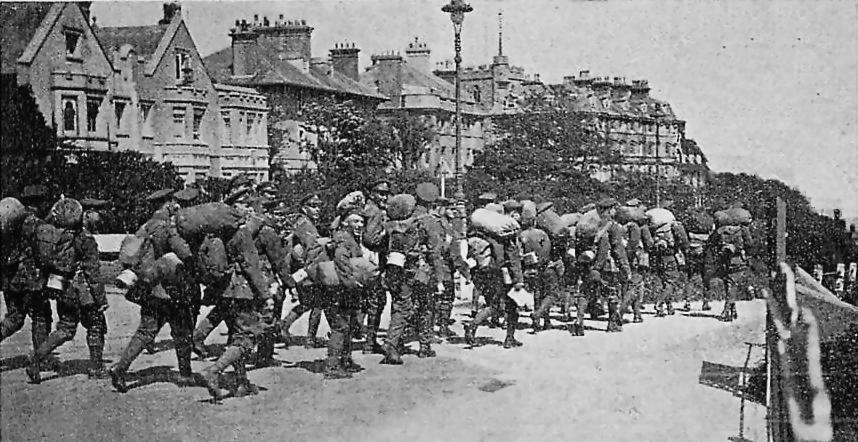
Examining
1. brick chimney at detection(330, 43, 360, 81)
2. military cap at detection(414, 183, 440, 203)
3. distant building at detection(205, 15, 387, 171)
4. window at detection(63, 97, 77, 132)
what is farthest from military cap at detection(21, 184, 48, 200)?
brick chimney at detection(330, 43, 360, 81)

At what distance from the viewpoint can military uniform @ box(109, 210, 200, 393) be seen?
352 inches

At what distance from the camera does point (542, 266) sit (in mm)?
13062

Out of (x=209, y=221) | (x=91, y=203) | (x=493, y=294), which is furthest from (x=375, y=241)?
(x=91, y=203)

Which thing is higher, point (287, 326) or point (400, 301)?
point (400, 301)

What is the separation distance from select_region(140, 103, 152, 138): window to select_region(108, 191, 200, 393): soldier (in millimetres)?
24028

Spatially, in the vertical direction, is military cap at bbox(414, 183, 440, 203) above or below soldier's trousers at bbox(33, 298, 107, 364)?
above

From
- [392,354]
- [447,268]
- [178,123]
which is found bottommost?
[392,354]

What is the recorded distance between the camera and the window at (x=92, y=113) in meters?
29.9

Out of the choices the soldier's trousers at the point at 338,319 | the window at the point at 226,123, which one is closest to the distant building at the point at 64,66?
the window at the point at 226,123

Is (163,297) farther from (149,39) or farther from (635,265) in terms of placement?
(149,39)

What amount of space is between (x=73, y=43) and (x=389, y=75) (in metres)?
32.7

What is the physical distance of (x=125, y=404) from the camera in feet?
28.0

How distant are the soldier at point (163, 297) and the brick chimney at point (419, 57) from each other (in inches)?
2208

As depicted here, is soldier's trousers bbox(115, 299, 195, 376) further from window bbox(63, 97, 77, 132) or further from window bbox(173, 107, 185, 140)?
window bbox(173, 107, 185, 140)
